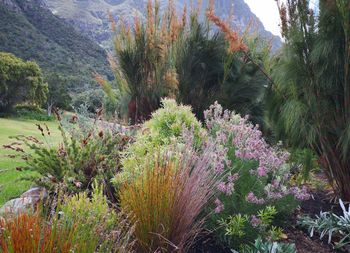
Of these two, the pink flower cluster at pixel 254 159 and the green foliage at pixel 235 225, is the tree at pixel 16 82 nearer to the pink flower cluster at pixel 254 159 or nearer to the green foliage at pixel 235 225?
the pink flower cluster at pixel 254 159

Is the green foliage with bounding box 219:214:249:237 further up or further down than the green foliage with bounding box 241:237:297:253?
further up

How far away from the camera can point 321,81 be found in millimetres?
4348

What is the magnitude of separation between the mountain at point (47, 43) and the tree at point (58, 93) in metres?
2.14

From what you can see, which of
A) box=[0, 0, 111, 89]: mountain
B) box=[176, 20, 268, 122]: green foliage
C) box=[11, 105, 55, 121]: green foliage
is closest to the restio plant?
box=[176, 20, 268, 122]: green foliage

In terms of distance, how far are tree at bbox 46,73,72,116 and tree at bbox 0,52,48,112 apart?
3.14 metres

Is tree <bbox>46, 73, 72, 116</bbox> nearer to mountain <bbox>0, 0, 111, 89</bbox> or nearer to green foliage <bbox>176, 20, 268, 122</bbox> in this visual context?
mountain <bbox>0, 0, 111, 89</bbox>

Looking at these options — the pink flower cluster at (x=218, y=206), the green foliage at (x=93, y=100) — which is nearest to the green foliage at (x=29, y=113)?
the green foliage at (x=93, y=100)

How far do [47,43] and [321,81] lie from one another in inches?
1678

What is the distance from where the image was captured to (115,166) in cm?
378

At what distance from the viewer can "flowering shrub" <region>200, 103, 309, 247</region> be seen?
2889mm

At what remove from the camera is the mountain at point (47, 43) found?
39844 millimetres

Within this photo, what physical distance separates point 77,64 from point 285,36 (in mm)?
40127

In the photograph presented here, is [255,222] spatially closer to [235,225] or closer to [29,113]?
[235,225]

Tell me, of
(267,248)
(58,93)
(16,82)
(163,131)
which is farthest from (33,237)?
(58,93)
